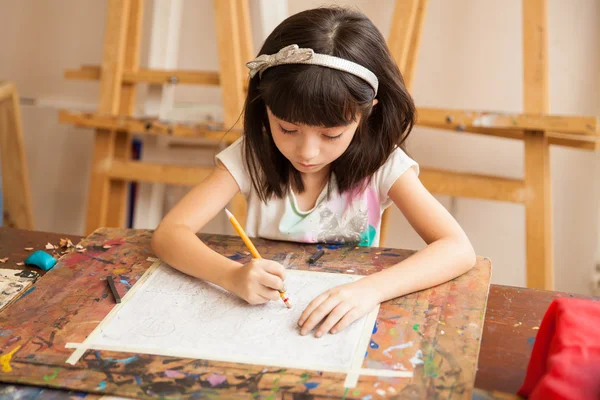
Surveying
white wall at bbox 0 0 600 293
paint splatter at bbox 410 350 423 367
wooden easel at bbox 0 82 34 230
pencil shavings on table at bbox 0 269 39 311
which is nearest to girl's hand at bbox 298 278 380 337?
paint splatter at bbox 410 350 423 367

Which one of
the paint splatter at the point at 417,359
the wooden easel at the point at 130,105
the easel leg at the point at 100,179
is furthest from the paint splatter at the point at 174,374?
the easel leg at the point at 100,179

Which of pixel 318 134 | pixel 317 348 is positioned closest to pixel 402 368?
pixel 317 348

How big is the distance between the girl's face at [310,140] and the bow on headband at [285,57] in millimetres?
86

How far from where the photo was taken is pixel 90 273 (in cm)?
119

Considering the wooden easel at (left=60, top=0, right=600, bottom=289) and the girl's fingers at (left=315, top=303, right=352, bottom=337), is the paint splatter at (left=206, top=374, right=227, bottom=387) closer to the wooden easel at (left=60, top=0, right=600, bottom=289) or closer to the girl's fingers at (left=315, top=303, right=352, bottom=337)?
the girl's fingers at (left=315, top=303, right=352, bottom=337)

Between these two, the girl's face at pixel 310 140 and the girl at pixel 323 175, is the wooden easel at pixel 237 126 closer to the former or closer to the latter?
the girl at pixel 323 175

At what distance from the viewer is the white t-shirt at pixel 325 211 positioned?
1.45m

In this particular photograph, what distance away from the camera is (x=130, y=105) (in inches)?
90.0

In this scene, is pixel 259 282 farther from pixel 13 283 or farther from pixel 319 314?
pixel 13 283

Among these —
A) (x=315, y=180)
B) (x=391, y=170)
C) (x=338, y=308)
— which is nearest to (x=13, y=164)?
(x=315, y=180)

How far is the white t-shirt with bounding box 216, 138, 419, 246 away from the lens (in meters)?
1.45

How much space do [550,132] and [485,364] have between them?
47.0 inches

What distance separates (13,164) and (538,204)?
5.90 ft

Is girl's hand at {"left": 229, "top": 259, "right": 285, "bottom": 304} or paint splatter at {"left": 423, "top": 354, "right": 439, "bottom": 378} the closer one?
paint splatter at {"left": 423, "top": 354, "right": 439, "bottom": 378}
